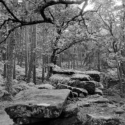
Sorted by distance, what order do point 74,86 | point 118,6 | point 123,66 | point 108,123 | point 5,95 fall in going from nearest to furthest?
point 108,123
point 74,86
point 5,95
point 118,6
point 123,66

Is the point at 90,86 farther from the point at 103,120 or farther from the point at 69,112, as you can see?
the point at 103,120

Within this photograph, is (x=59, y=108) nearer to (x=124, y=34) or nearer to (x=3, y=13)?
(x=3, y=13)

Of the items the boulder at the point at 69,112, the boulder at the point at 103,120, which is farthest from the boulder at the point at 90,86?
the boulder at the point at 103,120

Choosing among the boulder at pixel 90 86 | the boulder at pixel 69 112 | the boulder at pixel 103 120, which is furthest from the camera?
the boulder at pixel 90 86

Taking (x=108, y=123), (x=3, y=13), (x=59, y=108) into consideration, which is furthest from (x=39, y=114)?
(x=3, y=13)

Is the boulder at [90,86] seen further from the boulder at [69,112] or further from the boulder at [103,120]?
the boulder at [103,120]

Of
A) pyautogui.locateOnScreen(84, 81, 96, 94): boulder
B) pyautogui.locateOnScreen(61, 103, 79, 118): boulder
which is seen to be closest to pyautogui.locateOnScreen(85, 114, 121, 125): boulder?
pyautogui.locateOnScreen(61, 103, 79, 118): boulder

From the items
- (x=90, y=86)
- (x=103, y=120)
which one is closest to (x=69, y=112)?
(x=103, y=120)

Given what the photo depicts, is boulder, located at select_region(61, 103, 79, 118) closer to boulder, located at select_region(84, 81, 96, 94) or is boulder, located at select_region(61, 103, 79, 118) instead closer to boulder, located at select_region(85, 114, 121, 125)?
boulder, located at select_region(85, 114, 121, 125)

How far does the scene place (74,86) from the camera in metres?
9.59

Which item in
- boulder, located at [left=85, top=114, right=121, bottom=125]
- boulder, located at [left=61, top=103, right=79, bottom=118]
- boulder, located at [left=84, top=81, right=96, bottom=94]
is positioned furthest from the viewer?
boulder, located at [left=84, top=81, right=96, bottom=94]

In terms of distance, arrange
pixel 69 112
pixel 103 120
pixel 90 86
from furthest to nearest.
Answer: pixel 90 86 → pixel 69 112 → pixel 103 120

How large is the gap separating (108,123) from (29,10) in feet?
17.6

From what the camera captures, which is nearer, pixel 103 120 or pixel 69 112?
pixel 103 120
